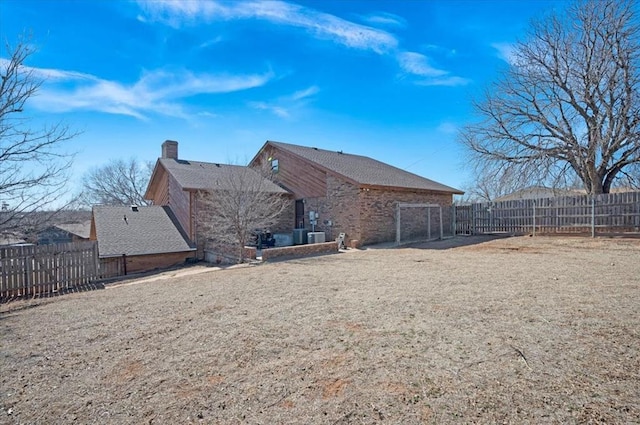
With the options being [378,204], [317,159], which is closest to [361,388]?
[378,204]

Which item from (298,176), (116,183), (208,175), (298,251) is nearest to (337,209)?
(298,176)

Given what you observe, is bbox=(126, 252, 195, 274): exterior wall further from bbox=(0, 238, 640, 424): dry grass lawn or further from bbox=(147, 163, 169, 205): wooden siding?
bbox=(0, 238, 640, 424): dry grass lawn

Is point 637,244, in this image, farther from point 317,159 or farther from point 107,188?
point 107,188

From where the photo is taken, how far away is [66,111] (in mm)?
8023

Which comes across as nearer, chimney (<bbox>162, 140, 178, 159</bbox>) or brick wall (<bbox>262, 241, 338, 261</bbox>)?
brick wall (<bbox>262, 241, 338, 261</bbox>)

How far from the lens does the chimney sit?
1930cm

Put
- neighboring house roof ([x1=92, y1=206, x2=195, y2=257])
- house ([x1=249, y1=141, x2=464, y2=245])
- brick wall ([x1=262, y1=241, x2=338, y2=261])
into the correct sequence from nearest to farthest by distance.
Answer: brick wall ([x1=262, y1=241, x2=338, y2=261]) < neighboring house roof ([x1=92, y1=206, x2=195, y2=257]) < house ([x1=249, y1=141, x2=464, y2=245])

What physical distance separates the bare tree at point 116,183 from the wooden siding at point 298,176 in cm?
2137

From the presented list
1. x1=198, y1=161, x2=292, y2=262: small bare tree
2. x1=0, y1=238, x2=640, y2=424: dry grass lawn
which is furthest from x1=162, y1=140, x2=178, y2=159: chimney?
x1=0, y1=238, x2=640, y2=424: dry grass lawn

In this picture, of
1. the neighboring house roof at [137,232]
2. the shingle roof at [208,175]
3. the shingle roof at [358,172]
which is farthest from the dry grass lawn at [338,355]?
the shingle roof at [358,172]

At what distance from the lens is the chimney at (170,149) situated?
19297 mm

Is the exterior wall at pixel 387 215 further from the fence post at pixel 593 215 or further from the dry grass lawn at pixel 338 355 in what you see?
the dry grass lawn at pixel 338 355

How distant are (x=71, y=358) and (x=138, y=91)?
10.7 m

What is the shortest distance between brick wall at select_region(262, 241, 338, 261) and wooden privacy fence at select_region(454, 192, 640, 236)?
9.27 metres
